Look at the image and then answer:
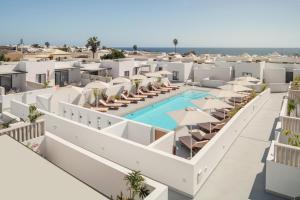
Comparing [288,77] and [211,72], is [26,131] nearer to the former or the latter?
[211,72]

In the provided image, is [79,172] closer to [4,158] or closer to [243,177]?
[4,158]

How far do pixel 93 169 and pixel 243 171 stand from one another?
6537 millimetres

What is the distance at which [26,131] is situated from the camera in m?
10.7

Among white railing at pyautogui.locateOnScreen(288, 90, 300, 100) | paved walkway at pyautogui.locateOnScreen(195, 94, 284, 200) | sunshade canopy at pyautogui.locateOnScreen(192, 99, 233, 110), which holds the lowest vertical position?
paved walkway at pyautogui.locateOnScreen(195, 94, 284, 200)

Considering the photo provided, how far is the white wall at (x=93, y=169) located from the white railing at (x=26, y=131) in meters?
0.46

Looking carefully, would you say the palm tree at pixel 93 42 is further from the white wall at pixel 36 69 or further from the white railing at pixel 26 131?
the white railing at pixel 26 131

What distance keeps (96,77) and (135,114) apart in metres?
10.4

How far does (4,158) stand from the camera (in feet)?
23.1

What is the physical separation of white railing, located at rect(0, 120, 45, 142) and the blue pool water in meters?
9.23

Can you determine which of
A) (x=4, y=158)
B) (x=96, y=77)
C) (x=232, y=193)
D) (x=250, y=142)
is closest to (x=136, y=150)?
(x=232, y=193)

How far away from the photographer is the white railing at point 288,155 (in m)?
9.83

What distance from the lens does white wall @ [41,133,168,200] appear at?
8.04 m

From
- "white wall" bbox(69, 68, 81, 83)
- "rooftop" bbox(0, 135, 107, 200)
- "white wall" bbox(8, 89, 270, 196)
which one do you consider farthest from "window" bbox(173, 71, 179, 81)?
"rooftop" bbox(0, 135, 107, 200)

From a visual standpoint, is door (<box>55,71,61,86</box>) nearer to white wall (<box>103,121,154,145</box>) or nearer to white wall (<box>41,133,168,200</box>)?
white wall (<box>103,121,154,145</box>)
